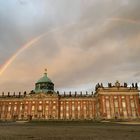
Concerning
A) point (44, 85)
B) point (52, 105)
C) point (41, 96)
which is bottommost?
point (52, 105)

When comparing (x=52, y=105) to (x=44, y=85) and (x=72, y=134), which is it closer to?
(x=44, y=85)

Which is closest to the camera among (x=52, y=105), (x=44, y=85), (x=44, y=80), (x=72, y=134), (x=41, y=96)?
(x=72, y=134)

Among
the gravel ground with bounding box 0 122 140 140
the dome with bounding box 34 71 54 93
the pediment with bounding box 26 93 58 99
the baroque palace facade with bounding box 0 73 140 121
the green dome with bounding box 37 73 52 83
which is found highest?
the green dome with bounding box 37 73 52 83

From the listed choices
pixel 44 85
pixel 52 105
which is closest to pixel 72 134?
pixel 52 105

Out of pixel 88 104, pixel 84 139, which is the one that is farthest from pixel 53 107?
pixel 84 139

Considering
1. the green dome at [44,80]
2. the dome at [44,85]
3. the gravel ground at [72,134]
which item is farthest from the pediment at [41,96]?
the gravel ground at [72,134]

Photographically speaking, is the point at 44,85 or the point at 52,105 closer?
the point at 52,105

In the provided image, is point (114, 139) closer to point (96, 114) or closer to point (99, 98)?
point (99, 98)

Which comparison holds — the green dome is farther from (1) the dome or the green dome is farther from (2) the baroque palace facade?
(2) the baroque palace facade

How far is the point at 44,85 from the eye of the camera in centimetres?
12125

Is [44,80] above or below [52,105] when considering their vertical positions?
above

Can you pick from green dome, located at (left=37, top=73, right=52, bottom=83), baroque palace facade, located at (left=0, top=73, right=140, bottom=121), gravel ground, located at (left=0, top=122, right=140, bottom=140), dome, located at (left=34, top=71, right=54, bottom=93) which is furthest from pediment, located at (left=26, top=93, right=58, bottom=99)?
gravel ground, located at (left=0, top=122, right=140, bottom=140)

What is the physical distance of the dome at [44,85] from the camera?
119662 millimetres

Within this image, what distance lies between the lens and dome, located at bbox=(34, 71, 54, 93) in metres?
120
